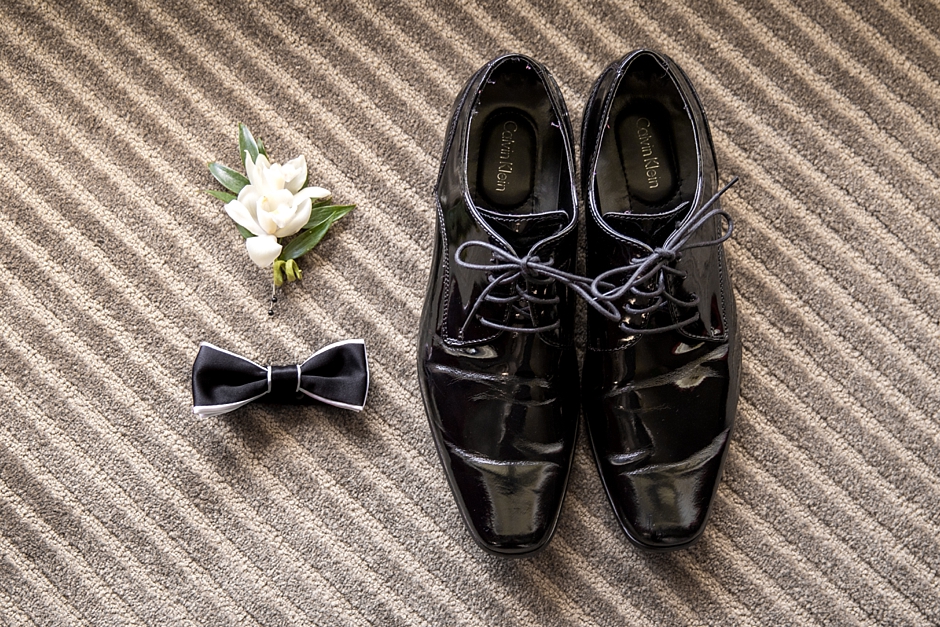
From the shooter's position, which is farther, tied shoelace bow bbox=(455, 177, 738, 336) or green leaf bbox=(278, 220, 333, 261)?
green leaf bbox=(278, 220, 333, 261)

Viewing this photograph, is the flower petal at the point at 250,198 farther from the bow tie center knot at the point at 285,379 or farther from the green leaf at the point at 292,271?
the bow tie center knot at the point at 285,379

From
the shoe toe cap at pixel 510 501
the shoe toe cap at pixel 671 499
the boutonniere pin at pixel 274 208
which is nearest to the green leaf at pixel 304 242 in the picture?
the boutonniere pin at pixel 274 208

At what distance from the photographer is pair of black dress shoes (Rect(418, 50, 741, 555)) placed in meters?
0.69

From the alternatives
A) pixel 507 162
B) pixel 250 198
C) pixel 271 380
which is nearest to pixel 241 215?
pixel 250 198

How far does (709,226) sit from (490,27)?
13.5 inches

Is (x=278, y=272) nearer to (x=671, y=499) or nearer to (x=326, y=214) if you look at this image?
(x=326, y=214)

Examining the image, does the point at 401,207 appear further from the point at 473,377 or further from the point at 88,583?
the point at 88,583

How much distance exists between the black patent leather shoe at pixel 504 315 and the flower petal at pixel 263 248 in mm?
179

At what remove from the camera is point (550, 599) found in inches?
29.8

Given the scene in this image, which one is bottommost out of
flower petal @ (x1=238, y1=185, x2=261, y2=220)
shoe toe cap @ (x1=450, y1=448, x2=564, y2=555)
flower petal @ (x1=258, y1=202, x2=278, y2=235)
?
shoe toe cap @ (x1=450, y1=448, x2=564, y2=555)

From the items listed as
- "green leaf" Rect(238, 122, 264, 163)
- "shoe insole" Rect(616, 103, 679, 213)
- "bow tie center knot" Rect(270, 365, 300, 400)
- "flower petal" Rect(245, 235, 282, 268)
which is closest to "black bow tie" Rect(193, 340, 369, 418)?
"bow tie center knot" Rect(270, 365, 300, 400)

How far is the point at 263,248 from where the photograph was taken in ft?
2.48

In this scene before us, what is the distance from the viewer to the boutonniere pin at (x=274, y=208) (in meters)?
0.76

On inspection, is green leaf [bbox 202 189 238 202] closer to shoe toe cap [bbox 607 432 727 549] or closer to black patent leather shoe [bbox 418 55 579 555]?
black patent leather shoe [bbox 418 55 579 555]
